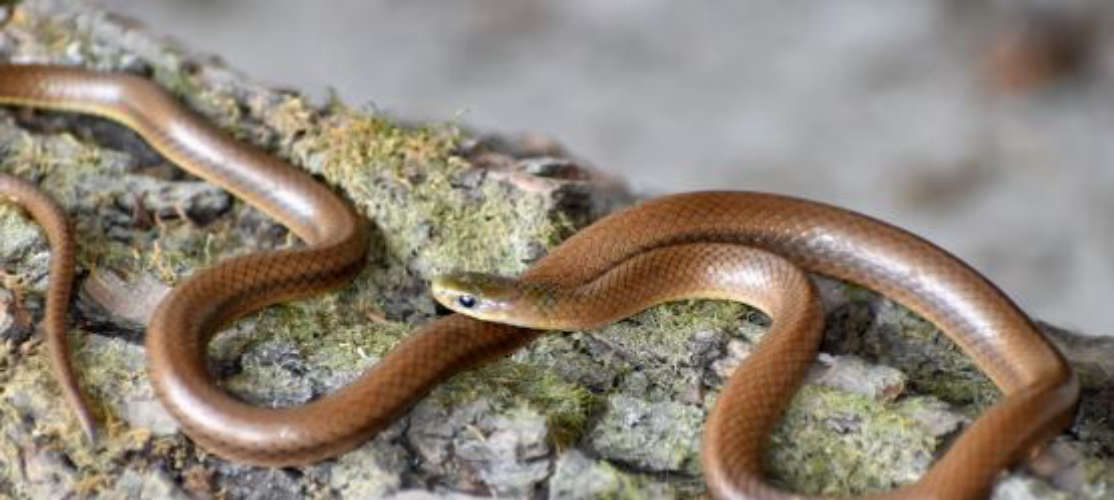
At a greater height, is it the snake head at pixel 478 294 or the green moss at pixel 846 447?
the snake head at pixel 478 294

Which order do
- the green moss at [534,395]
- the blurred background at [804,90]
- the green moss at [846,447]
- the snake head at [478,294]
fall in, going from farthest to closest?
the blurred background at [804,90]
the snake head at [478,294]
the green moss at [534,395]
the green moss at [846,447]

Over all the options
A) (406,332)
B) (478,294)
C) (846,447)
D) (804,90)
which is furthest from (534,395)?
(804,90)

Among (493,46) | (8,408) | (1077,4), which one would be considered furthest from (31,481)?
(1077,4)

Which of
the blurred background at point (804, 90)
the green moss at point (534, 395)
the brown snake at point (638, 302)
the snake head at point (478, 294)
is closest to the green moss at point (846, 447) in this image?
the brown snake at point (638, 302)

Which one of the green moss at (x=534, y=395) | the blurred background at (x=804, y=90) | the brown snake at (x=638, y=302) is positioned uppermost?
the brown snake at (x=638, y=302)

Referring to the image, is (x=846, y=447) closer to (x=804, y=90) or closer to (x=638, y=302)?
(x=638, y=302)

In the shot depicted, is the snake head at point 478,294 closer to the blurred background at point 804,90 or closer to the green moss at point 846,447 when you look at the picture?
the green moss at point 846,447

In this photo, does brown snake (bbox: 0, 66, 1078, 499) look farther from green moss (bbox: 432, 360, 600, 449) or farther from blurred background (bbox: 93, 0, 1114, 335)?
blurred background (bbox: 93, 0, 1114, 335)
